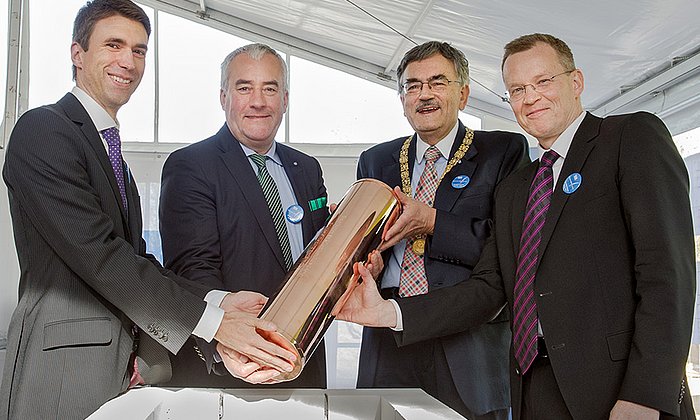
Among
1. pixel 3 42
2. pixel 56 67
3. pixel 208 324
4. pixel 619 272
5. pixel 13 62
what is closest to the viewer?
pixel 208 324

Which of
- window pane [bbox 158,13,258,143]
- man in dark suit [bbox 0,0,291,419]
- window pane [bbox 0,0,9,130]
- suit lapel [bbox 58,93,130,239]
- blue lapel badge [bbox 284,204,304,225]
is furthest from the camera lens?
window pane [bbox 158,13,258,143]

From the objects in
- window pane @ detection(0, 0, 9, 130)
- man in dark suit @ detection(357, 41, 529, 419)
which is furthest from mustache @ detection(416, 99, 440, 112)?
window pane @ detection(0, 0, 9, 130)

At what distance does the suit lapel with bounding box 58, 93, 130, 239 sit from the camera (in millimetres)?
1550

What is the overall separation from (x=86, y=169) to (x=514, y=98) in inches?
41.5

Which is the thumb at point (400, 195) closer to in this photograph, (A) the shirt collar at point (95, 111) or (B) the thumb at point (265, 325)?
(B) the thumb at point (265, 325)

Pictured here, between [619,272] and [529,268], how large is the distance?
210 mm

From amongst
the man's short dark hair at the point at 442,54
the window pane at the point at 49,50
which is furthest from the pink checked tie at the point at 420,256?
the window pane at the point at 49,50

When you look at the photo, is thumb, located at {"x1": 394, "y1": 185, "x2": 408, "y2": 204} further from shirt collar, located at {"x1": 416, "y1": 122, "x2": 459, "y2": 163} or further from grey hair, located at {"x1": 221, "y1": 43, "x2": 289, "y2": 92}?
grey hair, located at {"x1": 221, "y1": 43, "x2": 289, "y2": 92}

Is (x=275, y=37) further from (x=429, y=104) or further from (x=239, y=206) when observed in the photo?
(x=239, y=206)

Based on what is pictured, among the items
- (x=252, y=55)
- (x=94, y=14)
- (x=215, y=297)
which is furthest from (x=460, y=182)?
(x=94, y=14)

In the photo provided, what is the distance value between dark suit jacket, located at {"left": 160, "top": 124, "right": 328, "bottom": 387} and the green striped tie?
0.02m

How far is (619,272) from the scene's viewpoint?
60.8 inches

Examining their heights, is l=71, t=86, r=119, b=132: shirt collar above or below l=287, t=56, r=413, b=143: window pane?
below

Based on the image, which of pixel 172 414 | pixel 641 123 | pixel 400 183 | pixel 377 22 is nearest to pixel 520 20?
pixel 377 22
